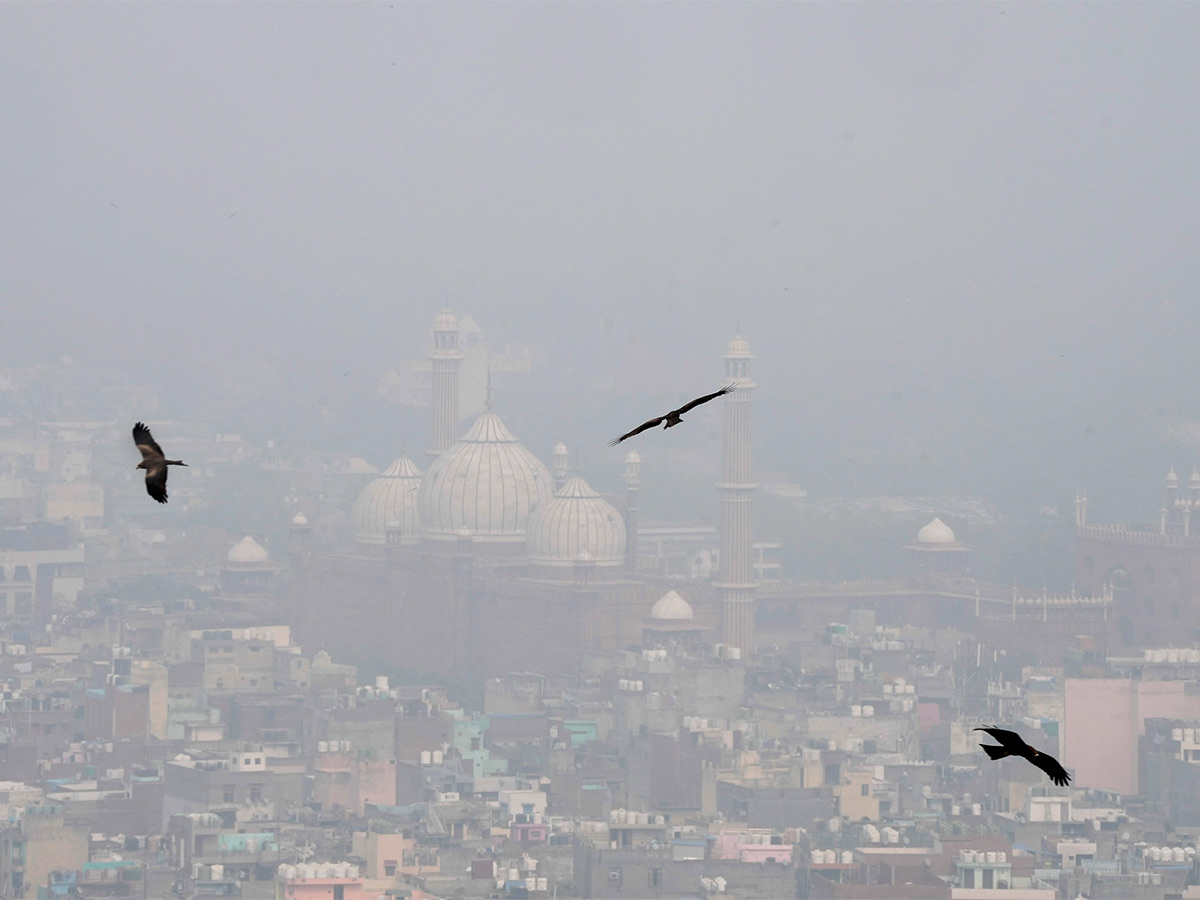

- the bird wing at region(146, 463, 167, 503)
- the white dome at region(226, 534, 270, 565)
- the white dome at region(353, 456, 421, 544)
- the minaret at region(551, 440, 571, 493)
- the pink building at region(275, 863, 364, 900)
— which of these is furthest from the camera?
the white dome at region(226, 534, 270, 565)

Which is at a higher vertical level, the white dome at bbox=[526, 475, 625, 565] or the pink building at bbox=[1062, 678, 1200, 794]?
the white dome at bbox=[526, 475, 625, 565]

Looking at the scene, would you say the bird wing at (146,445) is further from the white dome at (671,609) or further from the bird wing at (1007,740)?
the white dome at (671,609)

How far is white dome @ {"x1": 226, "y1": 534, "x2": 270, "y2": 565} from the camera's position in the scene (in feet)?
181

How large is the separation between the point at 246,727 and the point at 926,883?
16.1 m

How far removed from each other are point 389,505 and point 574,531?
521 cm

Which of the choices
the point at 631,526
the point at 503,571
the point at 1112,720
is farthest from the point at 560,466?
the point at 1112,720

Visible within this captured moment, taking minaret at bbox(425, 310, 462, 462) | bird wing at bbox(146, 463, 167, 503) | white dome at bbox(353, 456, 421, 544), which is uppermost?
minaret at bbox(425, 310, 462, 462)

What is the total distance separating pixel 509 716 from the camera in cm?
3969

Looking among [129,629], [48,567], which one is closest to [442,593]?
[129,629]

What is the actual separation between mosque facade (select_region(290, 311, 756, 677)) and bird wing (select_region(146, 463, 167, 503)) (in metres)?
39.7

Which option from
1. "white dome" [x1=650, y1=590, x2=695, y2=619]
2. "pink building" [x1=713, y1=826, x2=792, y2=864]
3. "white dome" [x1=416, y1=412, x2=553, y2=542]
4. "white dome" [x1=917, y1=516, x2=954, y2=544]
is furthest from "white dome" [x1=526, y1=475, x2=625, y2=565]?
"pink building" [x1=713, y1=826, x2=792, y2=864]

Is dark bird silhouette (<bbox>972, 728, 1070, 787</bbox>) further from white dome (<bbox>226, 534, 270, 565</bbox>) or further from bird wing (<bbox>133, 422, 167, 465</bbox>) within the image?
white dome (<bbox>226, 534, 270, 565</bbox>)

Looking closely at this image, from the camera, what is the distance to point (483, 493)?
48.5m

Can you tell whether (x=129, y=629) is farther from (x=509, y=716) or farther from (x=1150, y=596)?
(x=1150, y=596)
